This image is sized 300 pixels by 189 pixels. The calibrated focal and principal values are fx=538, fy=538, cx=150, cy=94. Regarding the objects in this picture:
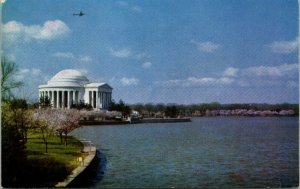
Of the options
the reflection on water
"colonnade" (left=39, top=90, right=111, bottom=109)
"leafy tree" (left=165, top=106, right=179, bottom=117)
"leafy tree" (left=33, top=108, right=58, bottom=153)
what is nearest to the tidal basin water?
the reflection on water

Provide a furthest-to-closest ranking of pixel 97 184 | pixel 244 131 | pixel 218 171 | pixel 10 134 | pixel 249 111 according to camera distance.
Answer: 1. pixel 244 131
2. pixel 249 111
3. pixel 218 171
4. pixel 97 184
5. pixel 10 134

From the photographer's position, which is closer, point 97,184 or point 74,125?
point 97,184

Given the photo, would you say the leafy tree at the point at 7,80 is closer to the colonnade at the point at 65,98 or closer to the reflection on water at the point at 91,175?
the reflection on water at the point at 91,175

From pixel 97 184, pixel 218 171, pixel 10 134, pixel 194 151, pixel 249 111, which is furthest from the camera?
pixel 194 151

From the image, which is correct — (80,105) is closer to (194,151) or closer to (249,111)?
(194,151)

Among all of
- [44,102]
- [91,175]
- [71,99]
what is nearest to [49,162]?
[91,175]

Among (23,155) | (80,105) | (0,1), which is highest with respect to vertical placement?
(0,1)

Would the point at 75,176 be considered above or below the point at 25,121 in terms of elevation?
below

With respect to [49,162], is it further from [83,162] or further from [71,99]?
[71,99]

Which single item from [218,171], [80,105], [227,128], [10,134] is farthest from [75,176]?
[227,128]
